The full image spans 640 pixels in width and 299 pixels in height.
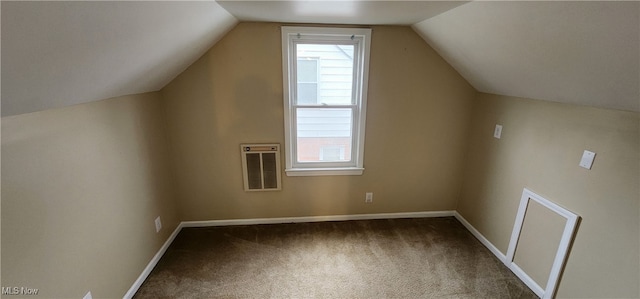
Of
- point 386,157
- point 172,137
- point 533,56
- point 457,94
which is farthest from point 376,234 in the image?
point 172,137

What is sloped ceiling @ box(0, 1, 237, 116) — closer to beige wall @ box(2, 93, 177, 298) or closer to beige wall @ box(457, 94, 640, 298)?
beige wall @ box(2, 93, 177, 298)

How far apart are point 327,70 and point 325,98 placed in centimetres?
26

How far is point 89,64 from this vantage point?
3.69 ft

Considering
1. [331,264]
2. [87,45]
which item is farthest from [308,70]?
[331,264]

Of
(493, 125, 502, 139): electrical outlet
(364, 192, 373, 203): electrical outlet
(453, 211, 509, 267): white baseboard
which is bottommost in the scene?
(453, 211, 509, 267): white baseboard

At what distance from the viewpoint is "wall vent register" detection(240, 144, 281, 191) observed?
2479 millimetres

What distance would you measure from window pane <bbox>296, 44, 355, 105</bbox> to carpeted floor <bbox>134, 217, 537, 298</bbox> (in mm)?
1342

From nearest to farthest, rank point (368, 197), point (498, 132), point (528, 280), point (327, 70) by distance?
point (528, 280) < point (498, 132) < point (327, 70) < point (368, 197)

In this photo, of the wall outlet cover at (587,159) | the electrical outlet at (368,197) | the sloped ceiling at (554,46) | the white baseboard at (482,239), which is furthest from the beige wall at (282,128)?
the wall outlet cover at (587,159)

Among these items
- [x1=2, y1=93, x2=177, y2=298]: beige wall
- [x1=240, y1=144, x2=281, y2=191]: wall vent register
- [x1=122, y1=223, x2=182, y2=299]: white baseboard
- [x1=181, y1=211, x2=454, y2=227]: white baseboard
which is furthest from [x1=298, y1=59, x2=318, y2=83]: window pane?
[x1=122, y1=223, x2=182, y2=299]: white baseboard

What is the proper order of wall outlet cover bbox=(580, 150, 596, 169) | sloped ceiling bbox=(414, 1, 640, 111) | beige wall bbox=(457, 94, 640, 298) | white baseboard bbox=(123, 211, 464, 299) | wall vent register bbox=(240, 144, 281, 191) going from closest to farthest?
sloped ceiling bbox=(414, 1, 640, 111)
beige wall bbox=(457, 94, 640, 298)
wall outlet cover bbox=(580, 150, 596, 169)
wall vent register bbox=(240, 144, 281, 191)
white baseboard bbox=(123, 211, 464, 299)

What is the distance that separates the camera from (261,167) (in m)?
2.54

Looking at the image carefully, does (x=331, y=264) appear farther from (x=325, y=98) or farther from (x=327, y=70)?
(x=327, y=70)

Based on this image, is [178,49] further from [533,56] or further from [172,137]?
[533,56]
